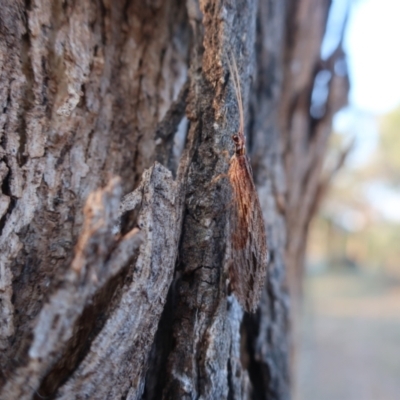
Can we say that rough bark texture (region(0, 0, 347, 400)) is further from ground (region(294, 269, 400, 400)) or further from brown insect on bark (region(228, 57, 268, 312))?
ground (region(294, 269, 400, 400))

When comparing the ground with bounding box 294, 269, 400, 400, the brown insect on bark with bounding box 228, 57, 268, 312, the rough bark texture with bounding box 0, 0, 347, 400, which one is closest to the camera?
the rough bark texture with bounding box 0, 0, 347, 400

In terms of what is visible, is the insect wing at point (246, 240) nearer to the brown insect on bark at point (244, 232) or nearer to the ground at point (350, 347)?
the brown insect on bark at point (244, 232)

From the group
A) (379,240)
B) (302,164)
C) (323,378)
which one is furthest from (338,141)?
(379,240)

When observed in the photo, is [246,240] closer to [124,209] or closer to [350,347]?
[124,209]

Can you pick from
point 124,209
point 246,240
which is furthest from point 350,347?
point 124,209

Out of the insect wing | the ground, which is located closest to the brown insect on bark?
the insect wing

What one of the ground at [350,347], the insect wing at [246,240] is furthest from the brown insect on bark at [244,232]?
the ground at [350,347]

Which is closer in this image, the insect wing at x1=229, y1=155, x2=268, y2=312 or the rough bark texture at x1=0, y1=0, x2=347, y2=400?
the rough bark texture at x1=0, y1=0, x2=347, y2=400
